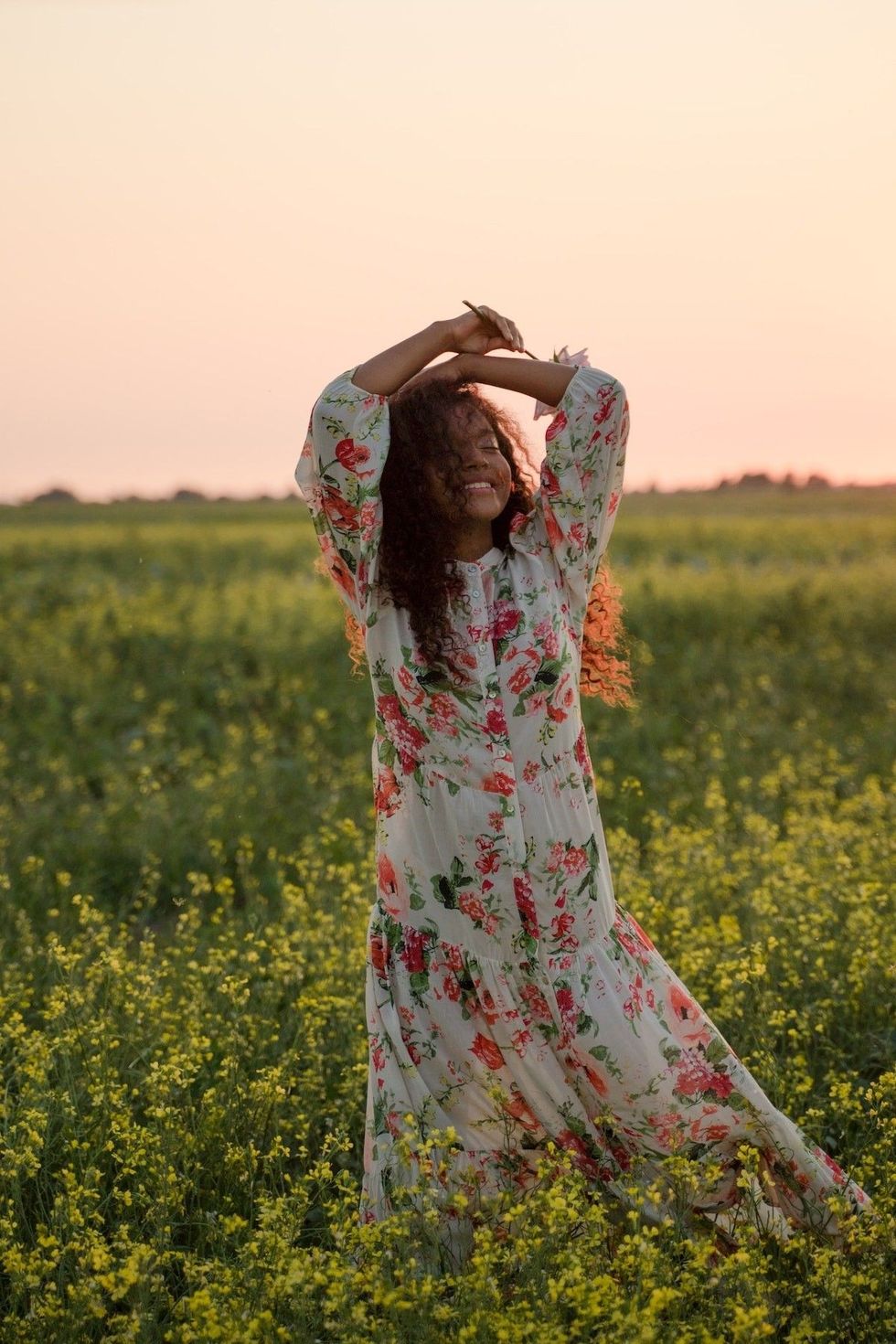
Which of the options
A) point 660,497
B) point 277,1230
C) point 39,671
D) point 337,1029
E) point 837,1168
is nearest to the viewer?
point 277,1230

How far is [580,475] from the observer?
3033 mm

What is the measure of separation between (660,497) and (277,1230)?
4252 cm

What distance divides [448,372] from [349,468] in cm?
31

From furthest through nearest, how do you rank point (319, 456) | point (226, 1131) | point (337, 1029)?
1. point (337, 1029)
2. point (226, 1131)
3. point (319, 456)

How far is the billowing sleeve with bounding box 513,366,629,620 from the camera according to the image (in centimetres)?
301

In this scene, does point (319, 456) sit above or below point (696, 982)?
above

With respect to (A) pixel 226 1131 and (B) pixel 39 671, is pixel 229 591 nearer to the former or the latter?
(B) pixel 39 671

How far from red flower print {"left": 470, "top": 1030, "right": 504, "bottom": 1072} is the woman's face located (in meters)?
1.08

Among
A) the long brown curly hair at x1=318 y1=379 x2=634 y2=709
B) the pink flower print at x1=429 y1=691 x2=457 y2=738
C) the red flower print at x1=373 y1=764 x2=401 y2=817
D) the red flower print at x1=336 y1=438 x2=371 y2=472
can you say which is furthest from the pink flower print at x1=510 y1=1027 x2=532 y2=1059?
the red flower print at x1=336 y1=438 x2=371 y2=472

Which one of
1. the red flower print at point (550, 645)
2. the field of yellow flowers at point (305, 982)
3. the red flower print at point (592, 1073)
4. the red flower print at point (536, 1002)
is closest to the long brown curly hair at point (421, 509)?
the red flower print at point (550, 645)

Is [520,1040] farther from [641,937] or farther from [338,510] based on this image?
[338,510]

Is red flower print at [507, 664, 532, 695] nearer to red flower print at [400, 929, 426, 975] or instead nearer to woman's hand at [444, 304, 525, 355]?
red flower print at [400, 929, 426, 975]

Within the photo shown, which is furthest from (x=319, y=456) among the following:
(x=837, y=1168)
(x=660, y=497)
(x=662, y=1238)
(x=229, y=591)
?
(x=660, y=497)

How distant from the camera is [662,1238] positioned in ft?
9.43
